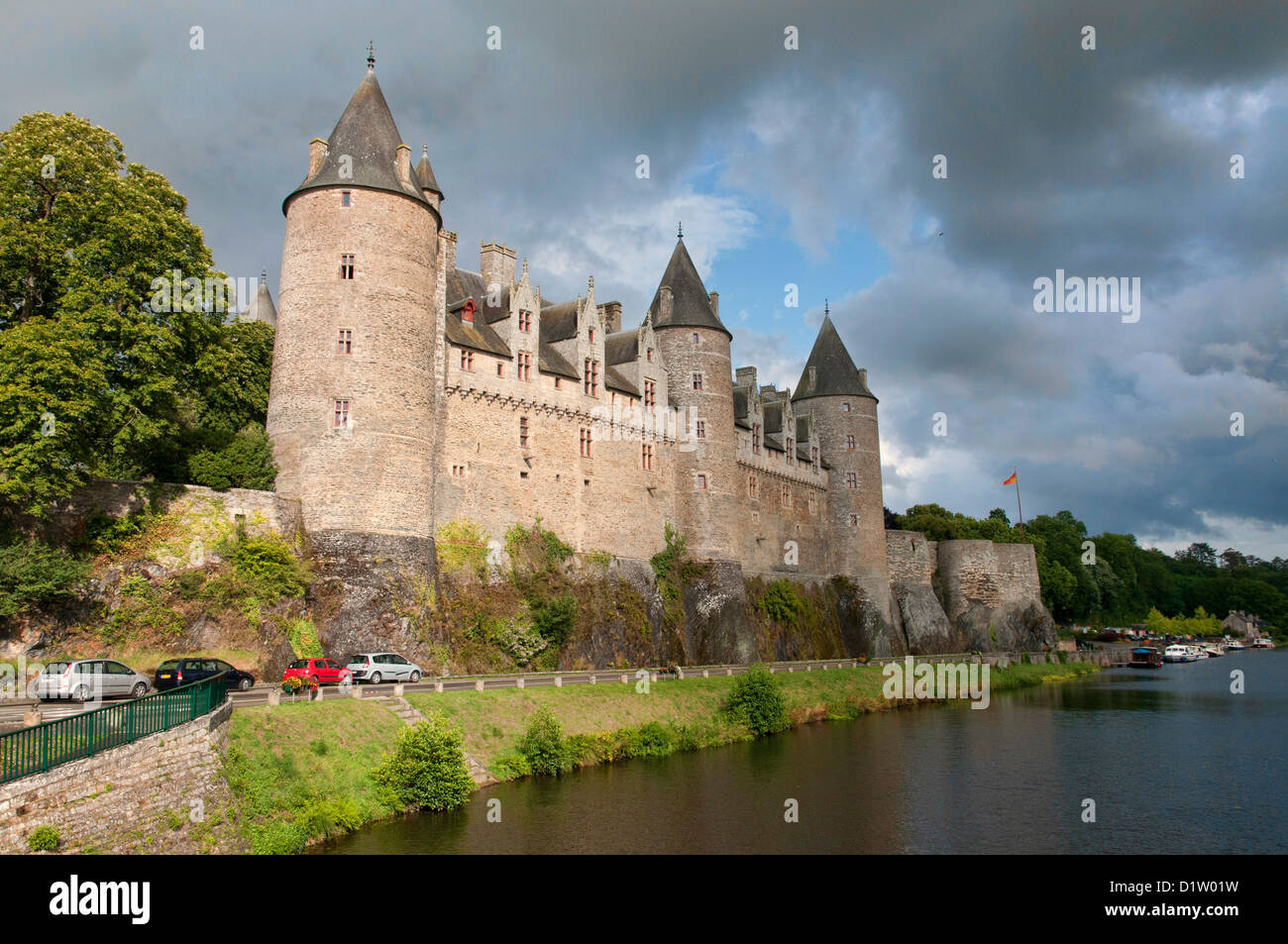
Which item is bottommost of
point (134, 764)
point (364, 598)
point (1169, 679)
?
point (1169, 679)

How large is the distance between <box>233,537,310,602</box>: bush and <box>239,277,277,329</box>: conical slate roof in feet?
73.5

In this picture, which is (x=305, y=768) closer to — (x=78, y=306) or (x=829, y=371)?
(x=78, y=306)

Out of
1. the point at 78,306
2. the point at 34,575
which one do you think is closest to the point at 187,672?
the point at 34,575

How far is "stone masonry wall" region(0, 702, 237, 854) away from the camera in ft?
44.1

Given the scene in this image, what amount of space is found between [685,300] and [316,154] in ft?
72.1

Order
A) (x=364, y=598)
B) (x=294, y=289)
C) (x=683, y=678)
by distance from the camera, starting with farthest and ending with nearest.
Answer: (x=683, y=678)
(x=294, y=289)
(x=364, y=598)

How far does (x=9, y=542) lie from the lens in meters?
25.0

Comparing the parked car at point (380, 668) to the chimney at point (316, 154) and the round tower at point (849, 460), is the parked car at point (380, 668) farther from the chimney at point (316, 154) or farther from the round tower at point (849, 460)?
the round tower at point (849, 460)

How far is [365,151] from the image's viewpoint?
113 ft

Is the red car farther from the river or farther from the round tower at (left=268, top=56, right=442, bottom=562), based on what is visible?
the river

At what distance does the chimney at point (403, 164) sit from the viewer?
34.9 metres

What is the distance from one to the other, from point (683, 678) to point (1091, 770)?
14.4m
